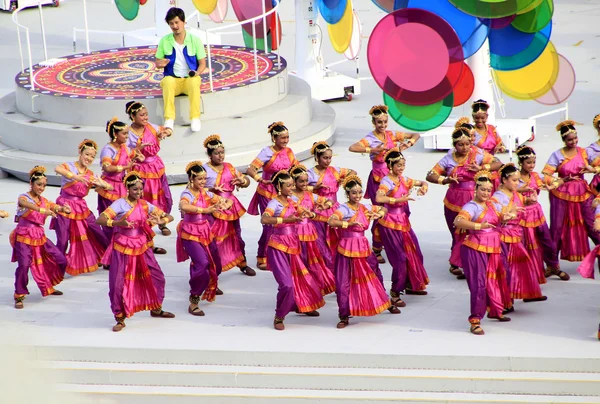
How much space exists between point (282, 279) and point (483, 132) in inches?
98.0

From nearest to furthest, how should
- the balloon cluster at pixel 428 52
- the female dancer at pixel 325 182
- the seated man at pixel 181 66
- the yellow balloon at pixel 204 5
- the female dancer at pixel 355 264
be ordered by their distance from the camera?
the female dancer at pixel 355 264, the female dancer at pixel 325 182, the balloon cluster at pixel 428 52, the seated man at pixel 181 66, the yellow balloon at pixel 204 5

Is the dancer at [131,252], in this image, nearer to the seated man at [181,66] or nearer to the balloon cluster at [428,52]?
the balloon cluster at [428,52]

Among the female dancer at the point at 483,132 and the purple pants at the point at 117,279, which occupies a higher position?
the female dancer at the point at 483,132

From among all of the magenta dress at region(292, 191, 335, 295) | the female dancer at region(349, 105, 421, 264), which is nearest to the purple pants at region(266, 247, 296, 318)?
the magenta dress at region(292, 191, 335, 295)

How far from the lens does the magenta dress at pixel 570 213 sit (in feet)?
35.6

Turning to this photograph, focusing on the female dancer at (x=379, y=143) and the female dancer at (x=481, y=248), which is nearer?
the female dancer at (x=481, y=248)

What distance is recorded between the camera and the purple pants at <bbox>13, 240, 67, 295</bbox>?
10625 millimetres

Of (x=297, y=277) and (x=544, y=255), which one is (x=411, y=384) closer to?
(x=297, y=277)

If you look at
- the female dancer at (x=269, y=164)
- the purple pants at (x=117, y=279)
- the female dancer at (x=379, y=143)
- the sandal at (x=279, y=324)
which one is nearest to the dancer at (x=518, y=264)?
the female dancer at (x=379, y=143)

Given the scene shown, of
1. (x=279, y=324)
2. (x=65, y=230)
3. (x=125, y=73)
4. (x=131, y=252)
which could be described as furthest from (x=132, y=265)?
(x=125, y=73)

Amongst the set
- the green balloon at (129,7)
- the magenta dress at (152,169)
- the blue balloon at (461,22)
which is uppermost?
the blue balloon at (461,22)

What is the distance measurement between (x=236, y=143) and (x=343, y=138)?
1.68 meters

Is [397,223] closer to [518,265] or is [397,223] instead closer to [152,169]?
[518,265]

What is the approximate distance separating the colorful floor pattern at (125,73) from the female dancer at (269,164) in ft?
10.1
